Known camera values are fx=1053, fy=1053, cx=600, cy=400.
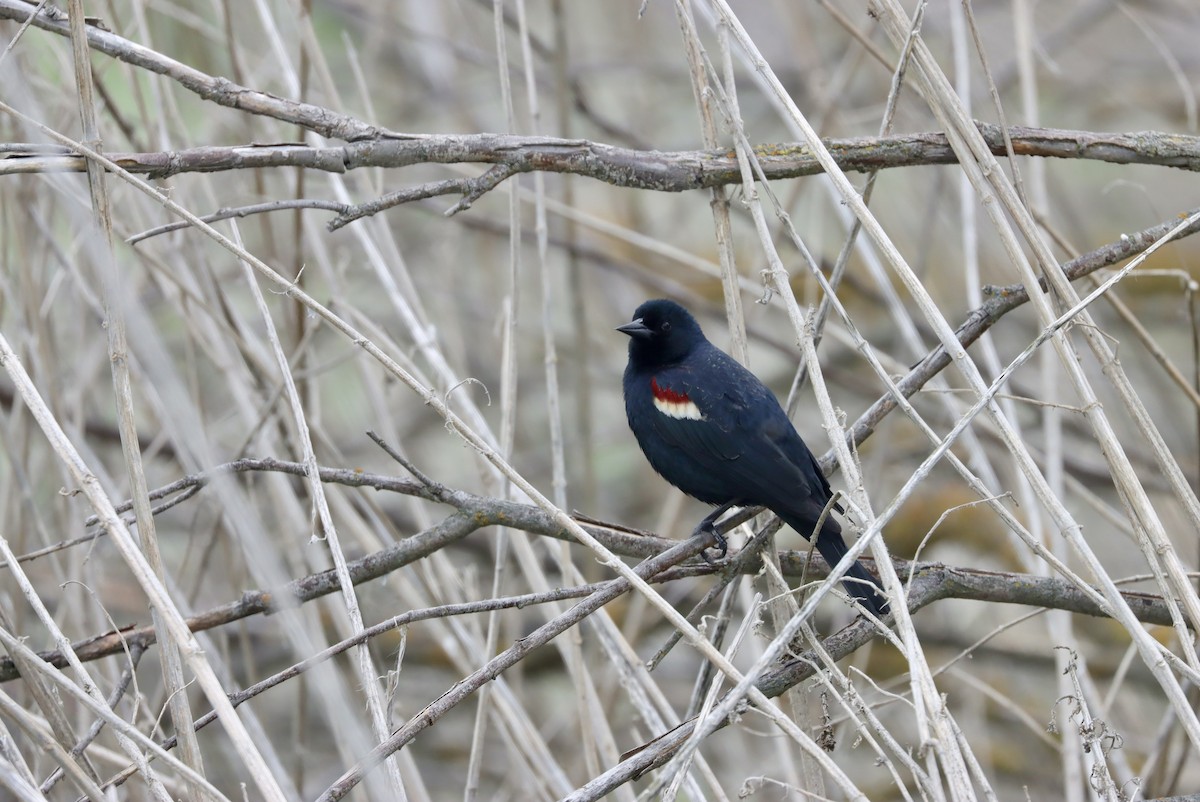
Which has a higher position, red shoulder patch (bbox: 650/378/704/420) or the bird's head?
the bird's head

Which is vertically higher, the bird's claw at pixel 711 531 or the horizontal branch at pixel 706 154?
the horizontal branch at pixel 706 154

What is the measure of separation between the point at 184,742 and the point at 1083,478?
3.98 metres

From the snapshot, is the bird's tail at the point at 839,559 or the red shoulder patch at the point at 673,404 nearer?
the bird's tail at the point at 839,559

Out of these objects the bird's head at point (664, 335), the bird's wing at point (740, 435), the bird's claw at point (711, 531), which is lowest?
the bird's claw at point (711, 531)

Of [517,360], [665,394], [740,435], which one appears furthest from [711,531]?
[517,360]

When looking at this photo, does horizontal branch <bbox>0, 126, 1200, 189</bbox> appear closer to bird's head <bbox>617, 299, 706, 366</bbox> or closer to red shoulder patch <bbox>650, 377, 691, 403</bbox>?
red shoulder patch <bbox>650, 377, 691, 403</bbox>

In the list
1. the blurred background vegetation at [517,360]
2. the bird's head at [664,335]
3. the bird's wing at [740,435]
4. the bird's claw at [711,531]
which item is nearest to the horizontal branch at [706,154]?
the blurred background vegetation at [517,360]

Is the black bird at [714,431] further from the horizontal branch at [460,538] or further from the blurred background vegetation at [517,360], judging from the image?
the blurred background vegetation at [517,360]

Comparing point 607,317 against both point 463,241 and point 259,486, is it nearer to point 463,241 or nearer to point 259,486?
point 463,241

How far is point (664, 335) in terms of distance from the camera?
3.48 meters

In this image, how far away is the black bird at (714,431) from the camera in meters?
2.79

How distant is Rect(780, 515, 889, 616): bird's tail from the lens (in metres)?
2.39

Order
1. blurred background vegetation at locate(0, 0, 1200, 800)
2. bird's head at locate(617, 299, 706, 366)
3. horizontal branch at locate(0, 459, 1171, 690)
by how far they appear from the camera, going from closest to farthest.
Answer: horizontal branch at locate(0, 459, 1171, 690), blurred background vegetation at locate(0, 0, 1200, 800), bird's head at locate(617, 299, 706, 366)

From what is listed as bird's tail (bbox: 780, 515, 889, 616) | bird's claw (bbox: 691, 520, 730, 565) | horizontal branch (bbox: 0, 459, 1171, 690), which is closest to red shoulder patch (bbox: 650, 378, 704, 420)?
bird's claw (bbox: 691, 520, 730, 565)
